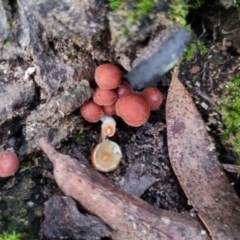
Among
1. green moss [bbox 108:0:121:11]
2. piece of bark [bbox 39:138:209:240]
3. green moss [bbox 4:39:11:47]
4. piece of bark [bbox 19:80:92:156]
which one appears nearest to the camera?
green moss [bbox 108:0:121:11]

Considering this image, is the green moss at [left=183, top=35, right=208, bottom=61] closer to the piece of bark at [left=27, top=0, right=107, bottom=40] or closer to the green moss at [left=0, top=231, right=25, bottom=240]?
the piece of bark at [left=27, top=0, right=107, bottom=40]

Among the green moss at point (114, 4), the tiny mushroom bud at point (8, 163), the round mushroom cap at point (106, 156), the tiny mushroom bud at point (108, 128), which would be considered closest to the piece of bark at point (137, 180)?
the round mushroom cap at point (106, 156)

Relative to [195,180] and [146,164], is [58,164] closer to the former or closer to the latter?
[146,164]

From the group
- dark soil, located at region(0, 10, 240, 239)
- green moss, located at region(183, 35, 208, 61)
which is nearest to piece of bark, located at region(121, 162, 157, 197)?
dark soil, located at region(0, 10, 240, 239)

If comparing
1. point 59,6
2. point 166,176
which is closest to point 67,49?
point 59,6

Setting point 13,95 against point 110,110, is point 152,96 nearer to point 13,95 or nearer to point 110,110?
point 110,110

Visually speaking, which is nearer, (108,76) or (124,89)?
(108,76)

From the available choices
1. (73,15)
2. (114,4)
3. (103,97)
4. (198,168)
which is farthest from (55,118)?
(198,168)
